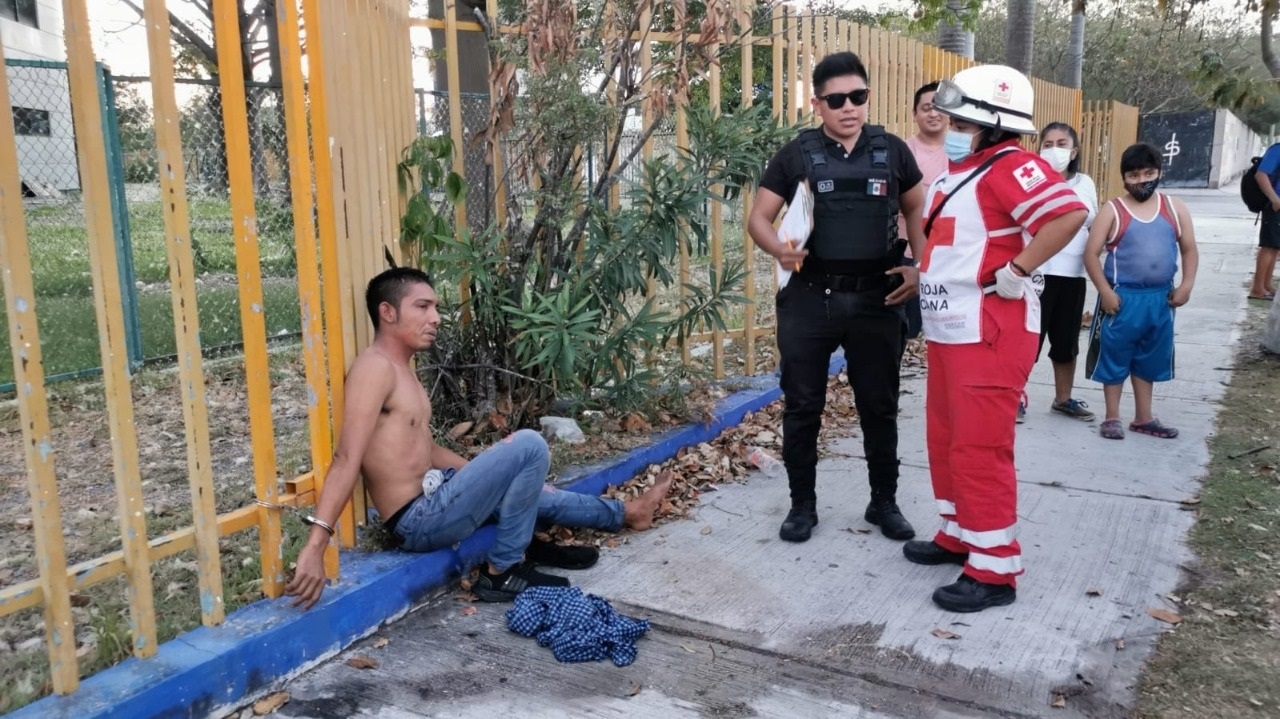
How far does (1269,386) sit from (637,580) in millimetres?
5245

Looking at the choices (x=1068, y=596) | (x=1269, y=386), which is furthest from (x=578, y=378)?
(x=1269, y=386)

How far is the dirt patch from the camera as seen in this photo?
9.20 ft

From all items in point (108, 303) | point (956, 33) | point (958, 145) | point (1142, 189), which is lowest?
point (108, 303)

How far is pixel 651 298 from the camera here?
4875 millimetres

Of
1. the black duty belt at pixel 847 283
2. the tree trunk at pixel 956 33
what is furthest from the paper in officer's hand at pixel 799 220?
the tree trunk at pixel 956 33

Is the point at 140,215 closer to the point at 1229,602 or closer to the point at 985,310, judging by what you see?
the point at 985,310

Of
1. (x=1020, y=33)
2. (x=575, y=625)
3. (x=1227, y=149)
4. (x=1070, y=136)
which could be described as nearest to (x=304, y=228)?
(x=575, y=625)

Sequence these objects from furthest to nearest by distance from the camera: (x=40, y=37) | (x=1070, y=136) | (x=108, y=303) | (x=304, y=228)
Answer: (x=40, y=37) < (x=1070, y=136) < (x=304, y=228) < (x=108, y=303)

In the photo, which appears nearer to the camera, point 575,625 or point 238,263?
point 238,263

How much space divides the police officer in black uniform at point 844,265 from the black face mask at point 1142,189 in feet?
6.47

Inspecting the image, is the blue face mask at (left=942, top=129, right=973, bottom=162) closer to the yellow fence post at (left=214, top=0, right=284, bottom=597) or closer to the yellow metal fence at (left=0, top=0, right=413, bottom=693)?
the yellow metal fence at (left=0, top=0, right=413, bottom=693)

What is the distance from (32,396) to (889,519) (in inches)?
124

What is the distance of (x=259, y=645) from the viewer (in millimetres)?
2822

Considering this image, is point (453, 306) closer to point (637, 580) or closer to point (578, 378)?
point (578, 378)
